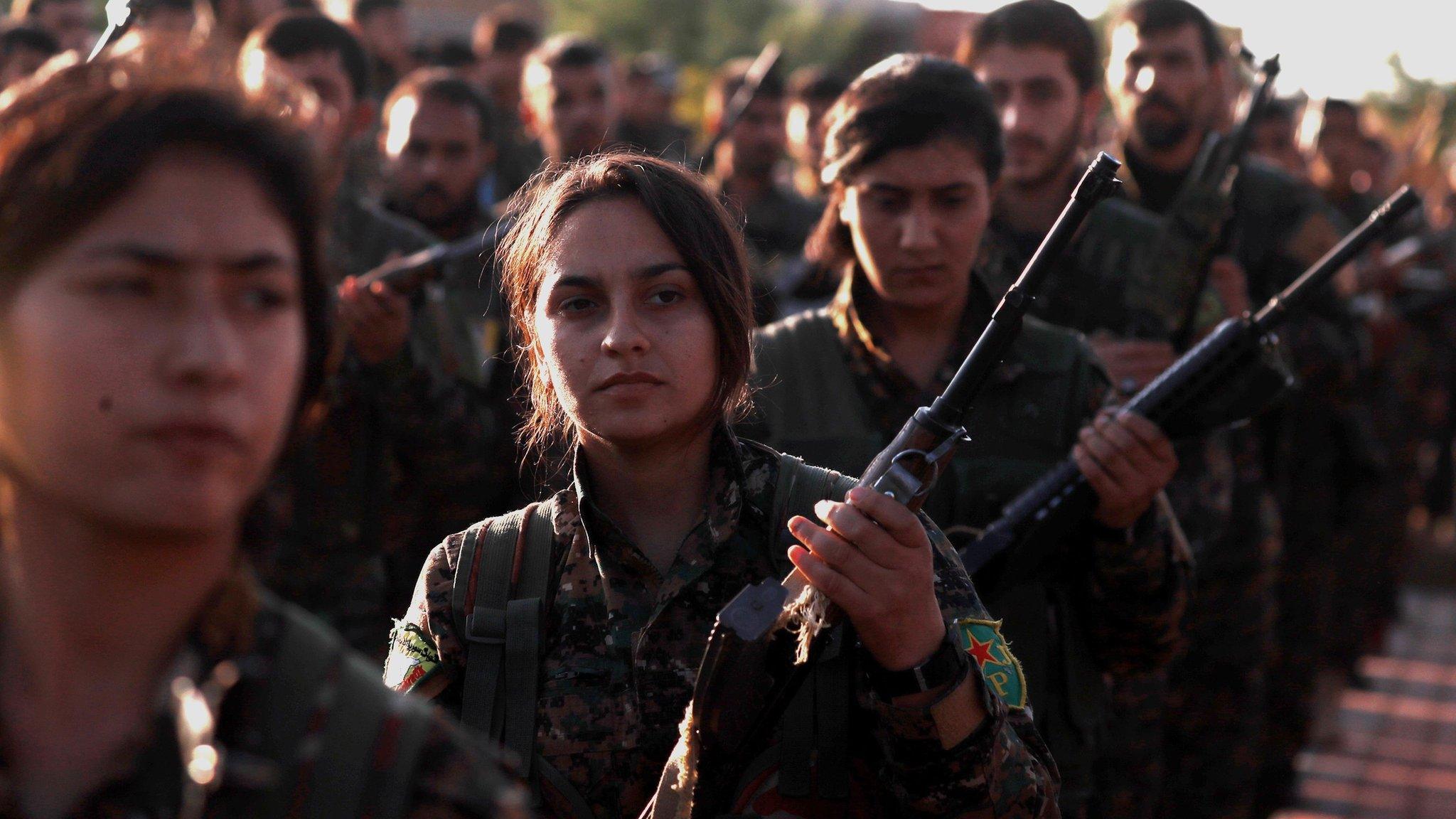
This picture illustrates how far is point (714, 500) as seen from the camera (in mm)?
2572

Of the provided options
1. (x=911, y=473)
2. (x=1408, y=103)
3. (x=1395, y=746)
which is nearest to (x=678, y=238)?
(x=911, y=473)

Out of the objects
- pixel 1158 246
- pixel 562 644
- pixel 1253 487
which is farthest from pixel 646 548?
pixel 1253 487

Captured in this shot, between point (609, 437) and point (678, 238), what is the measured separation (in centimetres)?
32

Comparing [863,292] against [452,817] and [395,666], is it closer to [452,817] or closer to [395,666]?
[395,666]

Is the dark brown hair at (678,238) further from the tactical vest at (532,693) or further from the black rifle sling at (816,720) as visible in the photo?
the tactical vest at (532,693)

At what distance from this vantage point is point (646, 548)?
2.58m

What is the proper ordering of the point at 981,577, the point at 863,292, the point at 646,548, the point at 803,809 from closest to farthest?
the point at 803,809, the point at 646,548, the point at 981,577, the point at 863,292

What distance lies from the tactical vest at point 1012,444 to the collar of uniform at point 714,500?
825 mm

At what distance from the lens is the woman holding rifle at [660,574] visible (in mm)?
2330

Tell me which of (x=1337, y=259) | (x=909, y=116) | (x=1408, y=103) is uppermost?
(x=1408, y=103)

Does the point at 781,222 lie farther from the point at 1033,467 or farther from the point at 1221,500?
the point at 1033,467

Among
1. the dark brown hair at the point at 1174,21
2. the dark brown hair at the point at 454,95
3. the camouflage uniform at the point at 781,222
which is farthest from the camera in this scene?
the camouflage uniform at the point at 781,222

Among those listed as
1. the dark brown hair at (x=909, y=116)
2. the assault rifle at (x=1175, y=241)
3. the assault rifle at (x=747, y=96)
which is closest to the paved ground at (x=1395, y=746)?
the assault rifle at (x=1175, y=241)

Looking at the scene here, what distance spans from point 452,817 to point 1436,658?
1031cm
